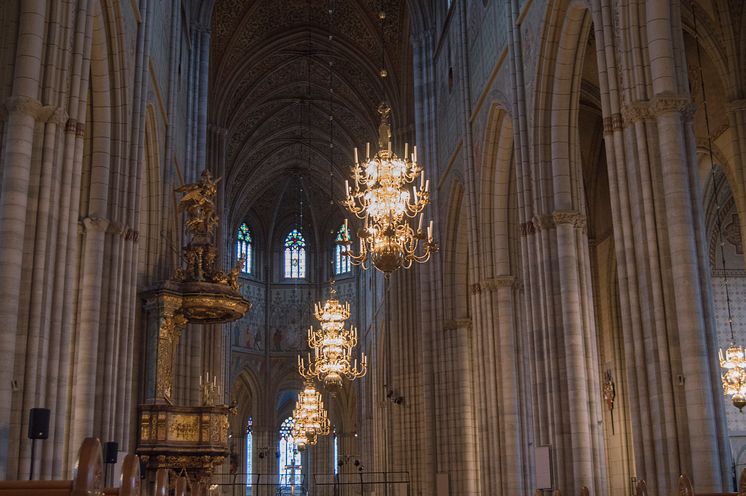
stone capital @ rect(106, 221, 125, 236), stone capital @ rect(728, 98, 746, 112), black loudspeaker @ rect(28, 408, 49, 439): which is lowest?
black loudspeaker @ rect(28, 408, 49, 439)

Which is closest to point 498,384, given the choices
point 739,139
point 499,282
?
point 499,282

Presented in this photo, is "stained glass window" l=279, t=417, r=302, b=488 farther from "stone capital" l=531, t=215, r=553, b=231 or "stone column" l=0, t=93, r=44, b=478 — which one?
"stone column" l=0, t=93, r=44, b=478

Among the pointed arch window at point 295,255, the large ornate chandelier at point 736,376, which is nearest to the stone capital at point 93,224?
the large ornate chandelier at point 736,376

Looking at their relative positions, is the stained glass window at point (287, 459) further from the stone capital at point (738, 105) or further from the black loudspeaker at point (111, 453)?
the black loudspeaker at point (111, 453)

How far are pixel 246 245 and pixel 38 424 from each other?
127 ft

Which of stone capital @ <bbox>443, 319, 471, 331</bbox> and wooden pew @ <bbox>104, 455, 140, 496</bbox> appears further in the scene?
stone capital @ <bbox>443, 319, 471, 331</bbox>

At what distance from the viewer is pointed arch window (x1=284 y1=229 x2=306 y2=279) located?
4816cm

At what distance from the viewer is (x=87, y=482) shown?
345 centimetres

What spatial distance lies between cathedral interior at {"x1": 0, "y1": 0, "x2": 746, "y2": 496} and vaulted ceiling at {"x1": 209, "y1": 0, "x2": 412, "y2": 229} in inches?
5.0

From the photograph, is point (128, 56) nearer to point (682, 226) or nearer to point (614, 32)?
point (614, 32)

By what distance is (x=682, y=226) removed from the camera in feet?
33.8

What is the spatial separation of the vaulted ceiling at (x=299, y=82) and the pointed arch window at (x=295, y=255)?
529cm

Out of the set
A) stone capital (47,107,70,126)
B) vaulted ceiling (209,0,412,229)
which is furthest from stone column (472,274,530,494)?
vaulted ceiling (209,0,412,229)

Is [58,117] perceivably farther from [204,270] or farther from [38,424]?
[204,270]
